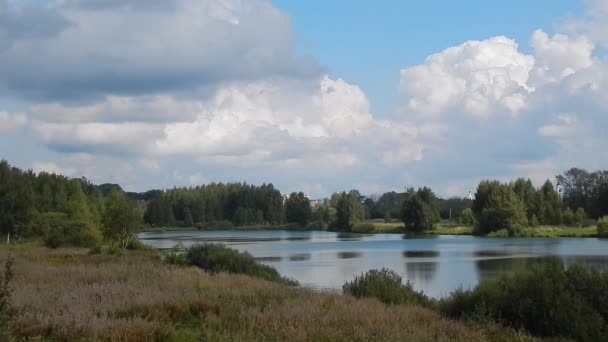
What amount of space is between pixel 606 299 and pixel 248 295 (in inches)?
289

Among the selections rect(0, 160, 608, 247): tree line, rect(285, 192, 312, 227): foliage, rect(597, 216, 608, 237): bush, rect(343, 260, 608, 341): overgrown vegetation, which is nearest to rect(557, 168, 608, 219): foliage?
rect(0, 160, 608, 247): tree line

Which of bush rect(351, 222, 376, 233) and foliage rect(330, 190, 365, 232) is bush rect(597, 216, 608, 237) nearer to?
bush rect(351, 222, 376, 233)

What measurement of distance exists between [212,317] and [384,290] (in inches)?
288

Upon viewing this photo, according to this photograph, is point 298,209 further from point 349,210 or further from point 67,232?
point 67,232

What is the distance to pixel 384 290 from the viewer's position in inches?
706

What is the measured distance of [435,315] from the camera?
546 inches

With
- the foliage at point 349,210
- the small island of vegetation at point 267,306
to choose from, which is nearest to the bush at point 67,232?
the small island of vegetation at point 267,306

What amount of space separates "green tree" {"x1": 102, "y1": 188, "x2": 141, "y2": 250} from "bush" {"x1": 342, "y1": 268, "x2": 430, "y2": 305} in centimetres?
4420

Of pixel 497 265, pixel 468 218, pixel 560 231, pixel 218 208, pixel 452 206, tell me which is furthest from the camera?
pixel 218 208

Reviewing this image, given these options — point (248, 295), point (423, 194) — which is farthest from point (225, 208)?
point (248, 295)

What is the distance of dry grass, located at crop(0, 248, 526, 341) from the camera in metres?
9.84

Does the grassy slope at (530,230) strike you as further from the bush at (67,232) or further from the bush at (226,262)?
the bush at (226,262)

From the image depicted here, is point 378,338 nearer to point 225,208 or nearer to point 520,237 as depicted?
point 520,237

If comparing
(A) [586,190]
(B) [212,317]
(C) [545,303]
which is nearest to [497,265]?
(C) [545,303]
